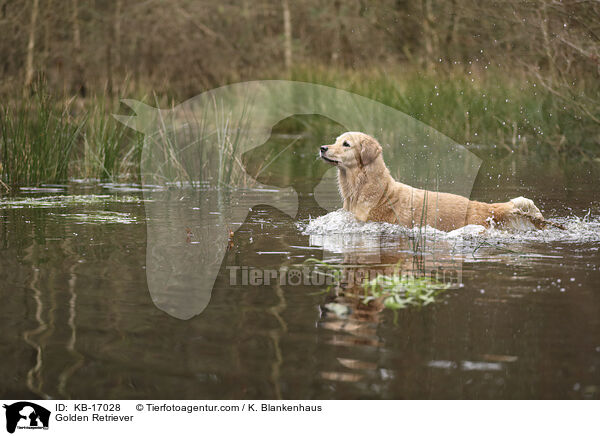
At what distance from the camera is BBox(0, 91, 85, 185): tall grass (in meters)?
11.0

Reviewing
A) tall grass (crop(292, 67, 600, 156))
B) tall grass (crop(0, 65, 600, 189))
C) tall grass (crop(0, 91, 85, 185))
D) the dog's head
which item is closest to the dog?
the dog's head

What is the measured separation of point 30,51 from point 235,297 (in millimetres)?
21340

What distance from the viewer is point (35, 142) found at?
11.1m

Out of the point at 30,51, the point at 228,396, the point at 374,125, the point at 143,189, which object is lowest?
the point at 228,396

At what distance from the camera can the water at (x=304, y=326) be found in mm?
3781

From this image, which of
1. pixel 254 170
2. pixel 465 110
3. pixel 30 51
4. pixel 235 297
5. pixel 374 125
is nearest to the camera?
pixel 235 297

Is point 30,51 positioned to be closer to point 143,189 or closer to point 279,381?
point 143,189

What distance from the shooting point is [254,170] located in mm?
13336

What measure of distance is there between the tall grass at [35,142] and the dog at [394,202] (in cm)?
454

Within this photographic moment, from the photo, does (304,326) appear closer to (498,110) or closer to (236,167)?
(236,167)

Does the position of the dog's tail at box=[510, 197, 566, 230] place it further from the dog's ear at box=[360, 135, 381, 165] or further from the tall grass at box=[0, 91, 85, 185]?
the tall grass at box=[0, 91, 85, 185]
